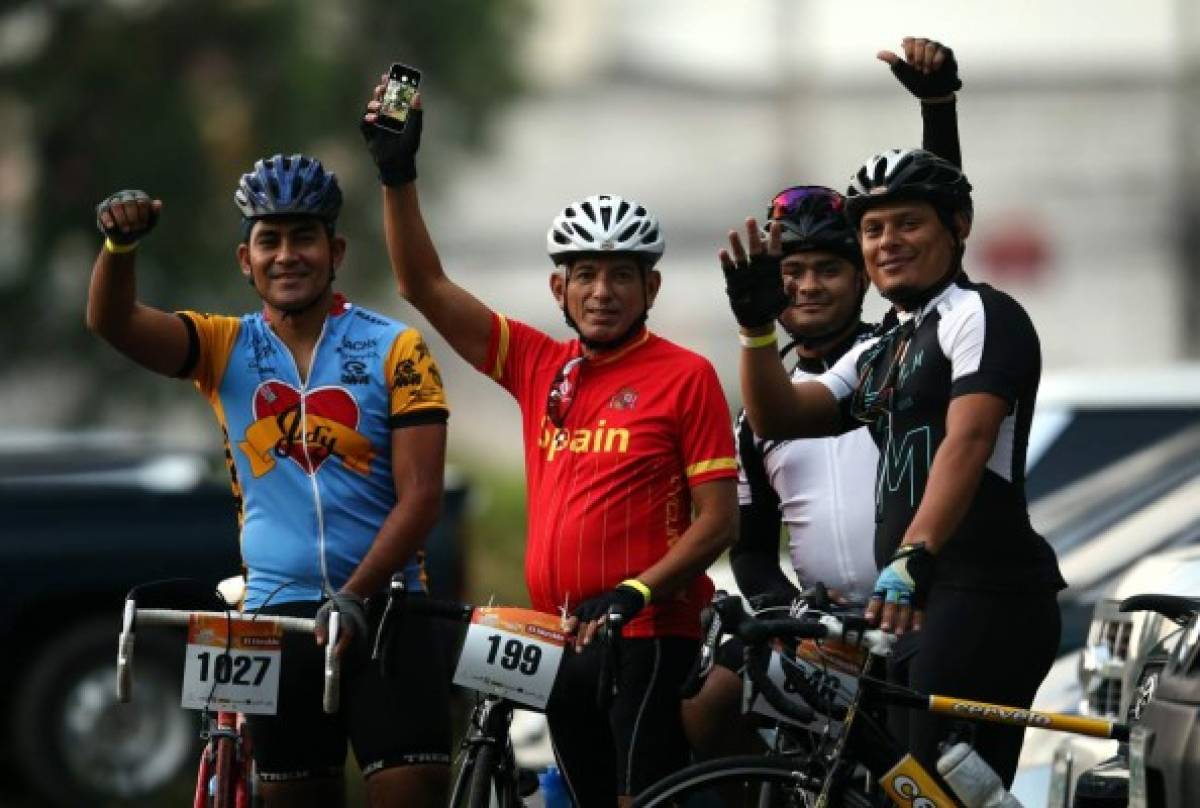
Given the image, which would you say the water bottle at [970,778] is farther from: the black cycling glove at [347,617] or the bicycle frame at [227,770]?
the bicycle frame at [227,770]

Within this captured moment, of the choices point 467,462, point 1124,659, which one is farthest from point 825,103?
point 1124,659

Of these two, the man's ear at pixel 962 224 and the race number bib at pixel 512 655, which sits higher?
the man's ear at pixel 962 224

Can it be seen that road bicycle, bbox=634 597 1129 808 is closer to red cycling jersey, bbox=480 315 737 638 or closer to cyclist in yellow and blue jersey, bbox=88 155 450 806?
red cycling jersey, bbox=480 315 737 638

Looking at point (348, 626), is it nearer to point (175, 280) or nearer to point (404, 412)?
point (404, 412)

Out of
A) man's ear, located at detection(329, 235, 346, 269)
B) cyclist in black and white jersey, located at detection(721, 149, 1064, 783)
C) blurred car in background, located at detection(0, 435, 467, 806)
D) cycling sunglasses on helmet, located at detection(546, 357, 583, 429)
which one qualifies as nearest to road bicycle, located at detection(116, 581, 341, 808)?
cycling sunglasses on helmet, located at detection(546, 357, 583, 429)

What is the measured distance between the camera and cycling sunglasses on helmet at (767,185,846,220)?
25.8 ft

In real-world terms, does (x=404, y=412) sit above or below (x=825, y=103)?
below

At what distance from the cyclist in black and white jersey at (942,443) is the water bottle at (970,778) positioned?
189 millimetres

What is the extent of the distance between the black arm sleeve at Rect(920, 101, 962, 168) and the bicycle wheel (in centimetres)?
185

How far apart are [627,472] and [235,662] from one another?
1.09 m

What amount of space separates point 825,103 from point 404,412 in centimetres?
2858

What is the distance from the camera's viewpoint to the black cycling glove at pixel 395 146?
738 cm

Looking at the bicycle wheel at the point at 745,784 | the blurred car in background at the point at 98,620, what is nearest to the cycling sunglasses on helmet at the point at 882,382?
the bicycle wheel at the point at 745,784

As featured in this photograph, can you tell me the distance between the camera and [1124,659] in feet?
26.9
